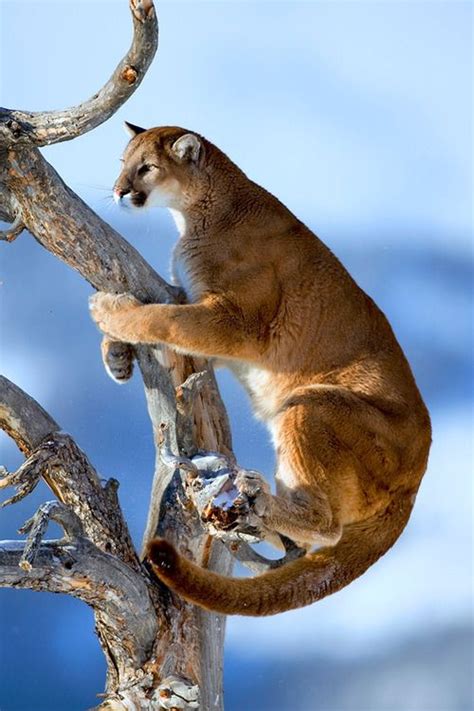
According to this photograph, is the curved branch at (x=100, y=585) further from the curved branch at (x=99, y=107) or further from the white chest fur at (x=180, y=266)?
the curved branch at (x=99, y=107)

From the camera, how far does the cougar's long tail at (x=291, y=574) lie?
4098 millimetres

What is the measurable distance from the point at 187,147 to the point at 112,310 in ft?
2.90

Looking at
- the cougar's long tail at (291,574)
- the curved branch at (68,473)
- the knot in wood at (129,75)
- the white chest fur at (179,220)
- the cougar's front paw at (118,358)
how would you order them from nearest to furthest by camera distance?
the cougar's long tail at (291,574) → the knot in wood at (129,75) → the curved branch at (68,473) → the cougar's front paw at (118,358) → the white chest fur at (179,220)

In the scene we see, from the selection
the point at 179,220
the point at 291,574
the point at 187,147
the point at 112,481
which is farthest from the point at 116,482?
the point at 187,147

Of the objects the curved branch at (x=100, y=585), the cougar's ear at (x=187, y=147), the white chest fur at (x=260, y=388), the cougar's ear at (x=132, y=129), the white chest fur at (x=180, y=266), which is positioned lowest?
the curved branch at (x=100, y=585)

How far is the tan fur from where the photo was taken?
4398mm

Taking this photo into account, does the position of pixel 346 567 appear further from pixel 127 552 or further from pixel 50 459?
pixel 50 459

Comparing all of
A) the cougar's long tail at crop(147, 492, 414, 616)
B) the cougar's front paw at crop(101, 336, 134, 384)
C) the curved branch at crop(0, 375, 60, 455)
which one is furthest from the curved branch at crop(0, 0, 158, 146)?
the cougar's long tail at crop(147, 492, 414, 616)

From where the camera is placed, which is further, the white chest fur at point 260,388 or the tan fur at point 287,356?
the white chest fur at point 260,388

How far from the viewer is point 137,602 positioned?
4797 millimetres

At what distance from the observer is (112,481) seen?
5109mm

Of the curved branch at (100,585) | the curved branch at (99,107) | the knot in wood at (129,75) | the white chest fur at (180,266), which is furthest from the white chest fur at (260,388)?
the knot in wood at (129,75)

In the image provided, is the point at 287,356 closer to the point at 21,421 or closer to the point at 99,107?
the point at 21,421

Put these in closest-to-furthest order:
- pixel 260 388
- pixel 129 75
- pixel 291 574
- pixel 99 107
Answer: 1. pixel 291 574
2. pixel 129 75
3. pixel 99 107
4. pixel 260 388
